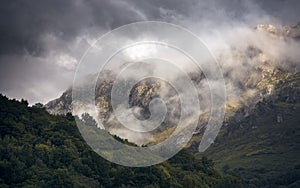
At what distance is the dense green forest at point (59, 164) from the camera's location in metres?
125

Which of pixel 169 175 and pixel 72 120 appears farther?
pixel 72 120

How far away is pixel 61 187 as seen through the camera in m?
122

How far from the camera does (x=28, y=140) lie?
145500mm

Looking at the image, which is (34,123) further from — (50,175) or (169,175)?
(169,175)

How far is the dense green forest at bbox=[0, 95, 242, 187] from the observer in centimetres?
12475

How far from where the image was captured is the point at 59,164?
5438 inches

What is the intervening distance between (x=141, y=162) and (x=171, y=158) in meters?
27.2

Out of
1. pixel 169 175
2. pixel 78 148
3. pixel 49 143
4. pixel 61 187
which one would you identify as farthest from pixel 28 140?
pixel 169 175

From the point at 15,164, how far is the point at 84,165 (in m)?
22.1

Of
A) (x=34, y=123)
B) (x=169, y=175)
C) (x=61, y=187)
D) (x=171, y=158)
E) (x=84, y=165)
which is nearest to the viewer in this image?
(x=61, y=187)

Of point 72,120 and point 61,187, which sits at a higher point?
point 72,120

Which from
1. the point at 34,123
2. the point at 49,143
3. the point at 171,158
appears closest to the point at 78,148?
the point at 49,143

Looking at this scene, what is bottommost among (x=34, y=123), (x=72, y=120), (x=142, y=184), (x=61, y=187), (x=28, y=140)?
(x=61, y=187)

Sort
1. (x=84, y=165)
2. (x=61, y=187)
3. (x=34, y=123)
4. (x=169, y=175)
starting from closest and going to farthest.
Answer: (x=61, y=187) → (x=84, y=165) → (x=169, y=175) → (x=34, y=123)
